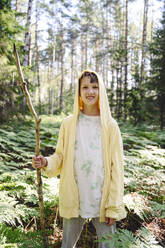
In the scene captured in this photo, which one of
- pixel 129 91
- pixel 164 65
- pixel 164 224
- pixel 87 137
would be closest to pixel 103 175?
pixel 87 137

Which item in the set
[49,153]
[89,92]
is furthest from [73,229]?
[49,153]

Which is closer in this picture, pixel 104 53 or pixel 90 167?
pixel 90 167

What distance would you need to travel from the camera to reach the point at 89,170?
1.93m

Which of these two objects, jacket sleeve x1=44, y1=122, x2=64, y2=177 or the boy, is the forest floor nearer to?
the boy

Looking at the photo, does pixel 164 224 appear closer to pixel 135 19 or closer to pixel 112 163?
pixel 112 163

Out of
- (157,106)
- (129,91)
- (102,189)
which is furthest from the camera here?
(129,91)

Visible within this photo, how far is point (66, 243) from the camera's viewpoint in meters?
2.01

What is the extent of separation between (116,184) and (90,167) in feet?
0.93

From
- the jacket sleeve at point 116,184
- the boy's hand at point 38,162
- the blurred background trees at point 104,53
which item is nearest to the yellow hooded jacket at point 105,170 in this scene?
the jacket sleeve at point 116,184

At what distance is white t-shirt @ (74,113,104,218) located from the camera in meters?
1.90

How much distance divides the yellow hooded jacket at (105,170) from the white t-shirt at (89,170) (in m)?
0.05

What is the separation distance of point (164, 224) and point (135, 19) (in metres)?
30.6

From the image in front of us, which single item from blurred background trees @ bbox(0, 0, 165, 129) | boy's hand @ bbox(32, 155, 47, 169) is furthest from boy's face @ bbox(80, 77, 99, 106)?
blurred background trees @ bbox(0, 0, 165, 129)

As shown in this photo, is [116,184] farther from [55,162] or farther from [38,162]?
[38,162]
